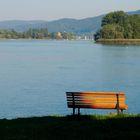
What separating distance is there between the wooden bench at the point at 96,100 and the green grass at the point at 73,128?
50.2 inches

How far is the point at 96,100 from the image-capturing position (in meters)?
16.6

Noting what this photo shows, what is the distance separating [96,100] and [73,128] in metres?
3.78

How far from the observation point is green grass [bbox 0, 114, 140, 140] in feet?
38.2

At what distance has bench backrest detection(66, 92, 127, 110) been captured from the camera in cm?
1650

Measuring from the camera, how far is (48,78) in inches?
2154

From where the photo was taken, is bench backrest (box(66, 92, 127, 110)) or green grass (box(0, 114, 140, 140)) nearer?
green grass (box(0, 114, 140, 140))

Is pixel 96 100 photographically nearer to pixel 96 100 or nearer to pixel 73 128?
pixel 96 100

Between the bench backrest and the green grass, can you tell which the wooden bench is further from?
the green grass

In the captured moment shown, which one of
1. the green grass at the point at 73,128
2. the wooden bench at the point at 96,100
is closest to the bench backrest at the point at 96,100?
the wooden bench at the point at 96,100

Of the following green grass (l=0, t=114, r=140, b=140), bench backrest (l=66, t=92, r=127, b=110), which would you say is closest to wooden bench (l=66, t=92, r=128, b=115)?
bench backrest (l=66, t=92, r=127, b=110)

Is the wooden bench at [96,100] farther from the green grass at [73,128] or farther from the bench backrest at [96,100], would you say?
the green grass at [73,128]

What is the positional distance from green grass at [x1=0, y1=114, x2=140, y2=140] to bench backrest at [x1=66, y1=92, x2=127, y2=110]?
4.19 ft

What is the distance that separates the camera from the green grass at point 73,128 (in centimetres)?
1165

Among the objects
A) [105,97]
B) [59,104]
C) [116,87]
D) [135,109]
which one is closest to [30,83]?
[116,87]
